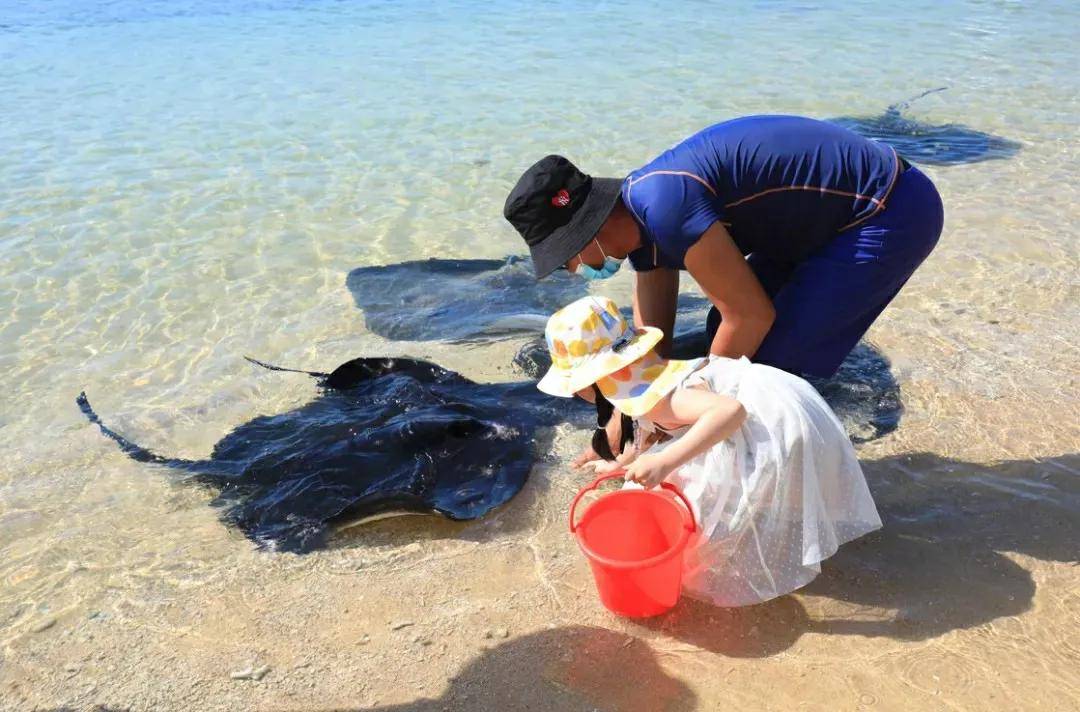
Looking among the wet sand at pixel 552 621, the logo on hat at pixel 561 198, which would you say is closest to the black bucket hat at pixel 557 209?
the logo on hat at pixel 561 198

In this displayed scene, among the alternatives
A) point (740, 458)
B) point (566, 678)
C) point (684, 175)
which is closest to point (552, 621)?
point (566, 678)

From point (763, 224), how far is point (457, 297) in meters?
3.03

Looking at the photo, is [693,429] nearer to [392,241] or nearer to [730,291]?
[730,291]

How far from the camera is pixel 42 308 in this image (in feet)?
17.8

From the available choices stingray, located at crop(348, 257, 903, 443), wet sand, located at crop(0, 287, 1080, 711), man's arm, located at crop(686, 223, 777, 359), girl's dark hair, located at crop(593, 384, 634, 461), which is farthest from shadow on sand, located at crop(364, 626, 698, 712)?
stingray, located at crop(348, 257, 903, 443)

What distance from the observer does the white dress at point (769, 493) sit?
8.14ft

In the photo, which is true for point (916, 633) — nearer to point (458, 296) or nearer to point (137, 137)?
point (458, 296)

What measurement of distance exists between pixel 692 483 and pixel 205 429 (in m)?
2.67

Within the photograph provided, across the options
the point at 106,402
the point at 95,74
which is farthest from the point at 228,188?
the point at 95,74

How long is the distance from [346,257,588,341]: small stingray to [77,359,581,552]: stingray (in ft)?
2.96

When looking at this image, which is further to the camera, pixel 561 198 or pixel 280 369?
pixel 280 369

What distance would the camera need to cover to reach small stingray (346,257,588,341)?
16.8ft

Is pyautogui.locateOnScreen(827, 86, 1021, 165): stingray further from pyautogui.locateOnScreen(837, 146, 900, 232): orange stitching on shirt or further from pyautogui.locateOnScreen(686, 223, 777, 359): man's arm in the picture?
pyautogui.locateOnScreen(686, 223, 777, 359): man's arm

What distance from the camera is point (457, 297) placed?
5.55 meters
